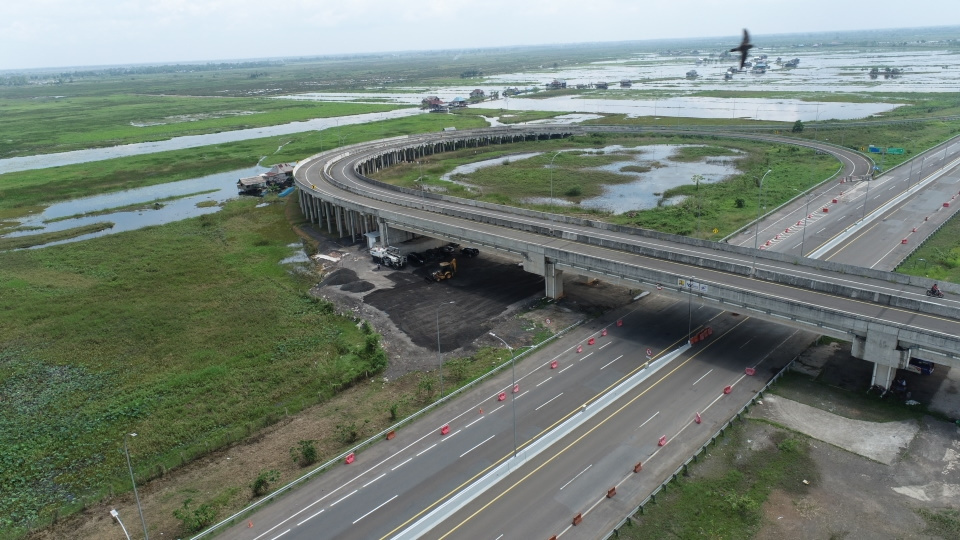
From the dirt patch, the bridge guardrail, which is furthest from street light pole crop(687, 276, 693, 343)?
the dirt patch

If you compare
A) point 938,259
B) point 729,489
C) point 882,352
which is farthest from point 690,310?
point 938,259

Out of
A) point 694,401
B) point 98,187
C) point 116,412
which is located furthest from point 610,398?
point 98,187

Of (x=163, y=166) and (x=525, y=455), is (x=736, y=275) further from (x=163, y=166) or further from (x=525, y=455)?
(x=163, y=166)

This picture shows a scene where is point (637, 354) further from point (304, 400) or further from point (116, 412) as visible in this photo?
point (116, 412)

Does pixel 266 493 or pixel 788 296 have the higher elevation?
pixel 788 296

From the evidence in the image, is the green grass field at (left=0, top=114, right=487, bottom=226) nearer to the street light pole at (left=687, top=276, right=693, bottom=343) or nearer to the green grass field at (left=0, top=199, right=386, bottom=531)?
the green grass field at (left=0, top=199, right=386, bottom=531)

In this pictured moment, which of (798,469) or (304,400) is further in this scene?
(304,400)
